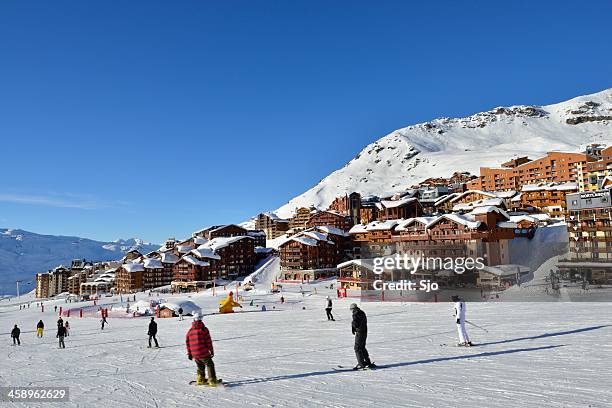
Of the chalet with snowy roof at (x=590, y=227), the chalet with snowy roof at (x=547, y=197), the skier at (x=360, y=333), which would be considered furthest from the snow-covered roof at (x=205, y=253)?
the skier at (x=360, y=333)

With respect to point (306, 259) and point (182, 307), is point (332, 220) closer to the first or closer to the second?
point (306, 259)

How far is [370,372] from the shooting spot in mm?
9297

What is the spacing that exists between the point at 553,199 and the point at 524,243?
108 feet

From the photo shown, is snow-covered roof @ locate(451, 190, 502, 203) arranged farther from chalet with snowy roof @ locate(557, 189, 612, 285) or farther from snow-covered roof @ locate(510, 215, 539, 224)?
chalet with snowy roof @ locate(557, 189, 612, 285)

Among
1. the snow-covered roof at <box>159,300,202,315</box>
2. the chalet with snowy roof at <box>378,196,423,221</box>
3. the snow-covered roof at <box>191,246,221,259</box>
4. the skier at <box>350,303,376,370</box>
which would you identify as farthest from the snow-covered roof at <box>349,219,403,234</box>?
the skier at <box>350,303,376,370</box>

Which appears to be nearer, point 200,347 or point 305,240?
point 200,347

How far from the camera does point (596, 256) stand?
4794cm

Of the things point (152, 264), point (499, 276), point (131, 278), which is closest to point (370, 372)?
point (499, 276)

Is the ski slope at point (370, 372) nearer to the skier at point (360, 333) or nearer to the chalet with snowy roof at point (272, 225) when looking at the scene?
the skier at point (360, 333)

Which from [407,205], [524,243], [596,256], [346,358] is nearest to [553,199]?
[407,205]

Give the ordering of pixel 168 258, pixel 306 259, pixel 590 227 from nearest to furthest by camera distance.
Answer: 1. pixel 590 227
2. pixel 306 259
3. pixel 168 258

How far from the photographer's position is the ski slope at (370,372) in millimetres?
7277

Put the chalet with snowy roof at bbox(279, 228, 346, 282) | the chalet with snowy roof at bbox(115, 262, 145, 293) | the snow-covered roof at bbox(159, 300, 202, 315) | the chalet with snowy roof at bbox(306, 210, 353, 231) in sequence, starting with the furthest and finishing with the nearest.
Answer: the chalet with snowy roof at bbox(306, 210, 353, 231) → the chalet with snowy roof at bbox(115, 262, 145, 293) → the chalet with snowy roof at bbox(279, 228, 346, 282) → the snow-covered roof at bbox(159, 300, 202, 315)

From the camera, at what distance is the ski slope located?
7277 millimetres
